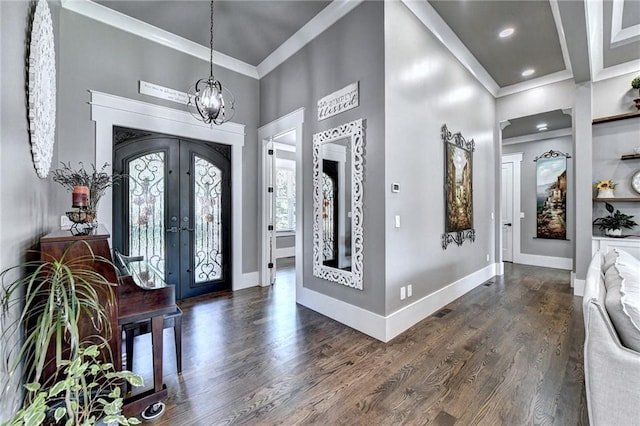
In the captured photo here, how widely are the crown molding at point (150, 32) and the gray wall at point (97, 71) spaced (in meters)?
0.06

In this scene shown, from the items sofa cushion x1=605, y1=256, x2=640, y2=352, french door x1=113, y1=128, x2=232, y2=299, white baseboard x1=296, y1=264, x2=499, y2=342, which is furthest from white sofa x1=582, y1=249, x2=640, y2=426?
french door x1=113, y1=128, x2=232, y2=299

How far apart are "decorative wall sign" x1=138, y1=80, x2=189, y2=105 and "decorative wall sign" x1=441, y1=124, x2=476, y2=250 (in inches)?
135

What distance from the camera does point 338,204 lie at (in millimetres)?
3168

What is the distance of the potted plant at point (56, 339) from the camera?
93 cm

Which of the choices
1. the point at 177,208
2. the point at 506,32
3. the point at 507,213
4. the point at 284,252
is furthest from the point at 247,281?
the point at 507,213

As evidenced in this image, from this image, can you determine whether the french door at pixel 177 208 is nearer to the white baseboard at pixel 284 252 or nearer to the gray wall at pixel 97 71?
the gray wall at pixel 97 71

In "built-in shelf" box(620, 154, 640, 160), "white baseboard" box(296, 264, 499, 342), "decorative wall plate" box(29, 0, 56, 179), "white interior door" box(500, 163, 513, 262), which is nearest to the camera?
"decorative wall plate" box(29, 0, 56, 179)

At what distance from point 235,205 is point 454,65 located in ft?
12.0

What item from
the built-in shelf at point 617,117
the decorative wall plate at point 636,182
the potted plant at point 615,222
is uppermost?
the built-in shelf at point 617,117

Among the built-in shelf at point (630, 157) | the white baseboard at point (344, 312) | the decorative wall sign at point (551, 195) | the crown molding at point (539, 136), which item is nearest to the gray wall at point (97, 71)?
the white baseboard at point (344, 312)

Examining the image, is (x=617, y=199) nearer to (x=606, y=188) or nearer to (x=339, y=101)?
(x=606, y=188)

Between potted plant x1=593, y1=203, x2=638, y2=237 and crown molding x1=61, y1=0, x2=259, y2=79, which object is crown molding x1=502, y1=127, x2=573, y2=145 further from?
crown molding x1=61, y1=0, x2=259, y2=79

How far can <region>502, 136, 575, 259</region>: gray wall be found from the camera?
5.71 metres

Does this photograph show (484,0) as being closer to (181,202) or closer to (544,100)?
(544,100)
